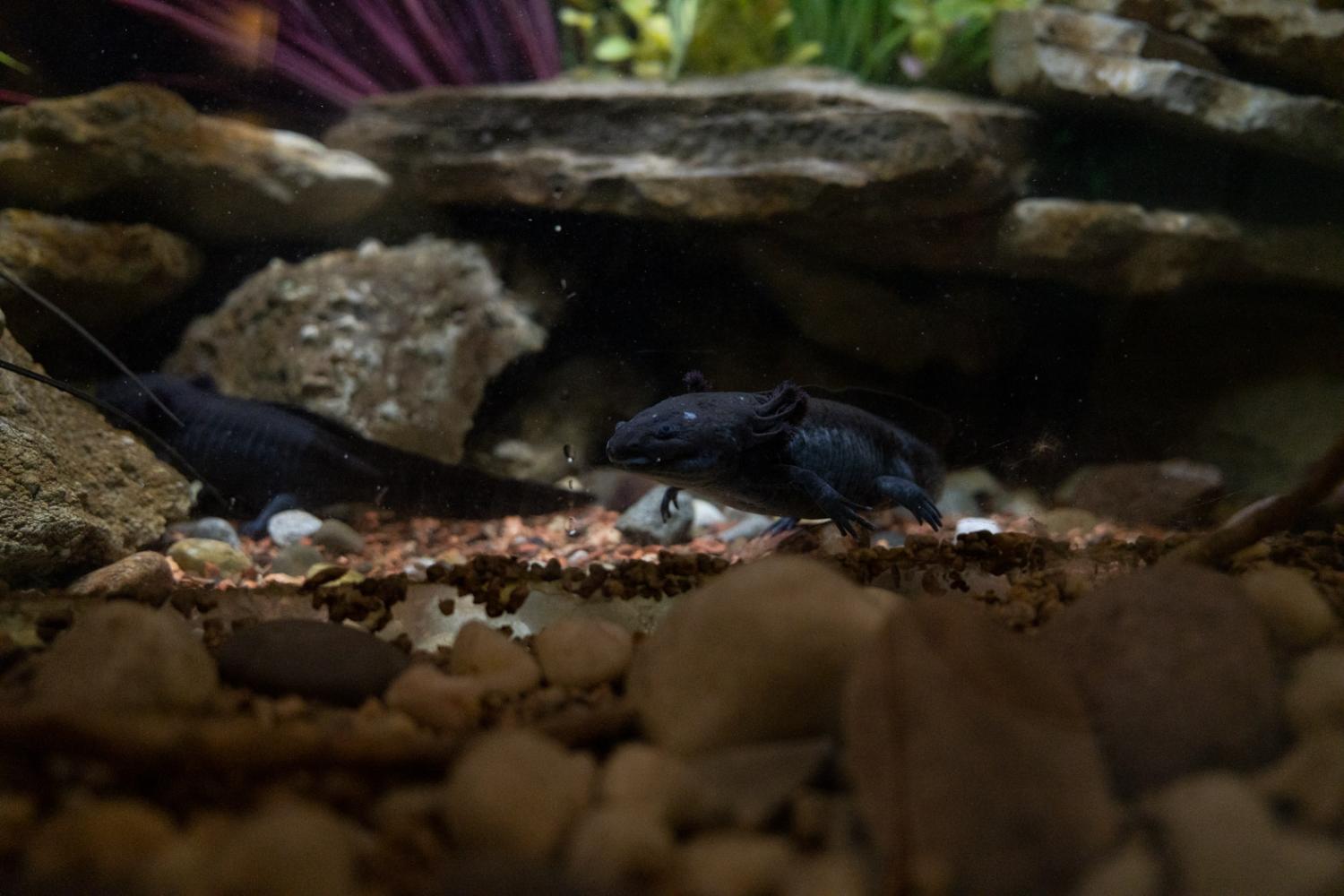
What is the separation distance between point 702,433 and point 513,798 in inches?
81.4

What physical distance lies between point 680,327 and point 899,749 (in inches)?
101

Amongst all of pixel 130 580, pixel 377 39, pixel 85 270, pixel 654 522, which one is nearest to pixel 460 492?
pixel 654 522

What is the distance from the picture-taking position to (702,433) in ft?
10.4

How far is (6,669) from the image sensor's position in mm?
1818

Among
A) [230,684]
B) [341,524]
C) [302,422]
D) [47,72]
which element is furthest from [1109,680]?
[47,72]

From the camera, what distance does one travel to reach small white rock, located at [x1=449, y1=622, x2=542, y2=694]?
1962mm

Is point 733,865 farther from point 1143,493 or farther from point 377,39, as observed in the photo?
point 377,39

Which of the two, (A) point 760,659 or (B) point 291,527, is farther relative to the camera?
(B) point 291,527

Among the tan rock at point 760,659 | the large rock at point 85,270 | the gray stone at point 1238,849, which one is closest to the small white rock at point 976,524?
the tan rock at point 760,659

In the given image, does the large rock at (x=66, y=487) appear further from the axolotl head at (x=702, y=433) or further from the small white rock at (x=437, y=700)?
the axolotl head at (x=702, y=433)

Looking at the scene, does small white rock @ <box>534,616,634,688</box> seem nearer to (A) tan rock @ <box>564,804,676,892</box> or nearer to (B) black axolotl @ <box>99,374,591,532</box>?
(A) tan rock @ <box>564,804,676,892</box>

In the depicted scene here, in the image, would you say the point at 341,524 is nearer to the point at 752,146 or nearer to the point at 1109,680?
the point at 752,146

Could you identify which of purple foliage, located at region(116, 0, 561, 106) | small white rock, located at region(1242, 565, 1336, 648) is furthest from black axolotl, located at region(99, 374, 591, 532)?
small white rock, located at region(1242, 565, 1336, 648)

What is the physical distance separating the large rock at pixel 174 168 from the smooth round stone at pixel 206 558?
1.94m
